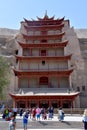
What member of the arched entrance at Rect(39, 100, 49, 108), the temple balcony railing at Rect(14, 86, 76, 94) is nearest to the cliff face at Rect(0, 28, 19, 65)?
the temple balcony railing at Rect(14, 86, 76, 94)

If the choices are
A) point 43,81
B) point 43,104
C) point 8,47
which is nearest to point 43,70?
point 43,81

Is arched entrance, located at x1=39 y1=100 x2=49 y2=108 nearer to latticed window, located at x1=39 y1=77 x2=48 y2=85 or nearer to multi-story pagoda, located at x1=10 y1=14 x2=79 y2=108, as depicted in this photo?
multi-story pagoda, located at x1=10 y1=14 x2=79 y2=108

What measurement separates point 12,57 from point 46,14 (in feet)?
38.7

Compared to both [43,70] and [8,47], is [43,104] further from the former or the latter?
[8,47]

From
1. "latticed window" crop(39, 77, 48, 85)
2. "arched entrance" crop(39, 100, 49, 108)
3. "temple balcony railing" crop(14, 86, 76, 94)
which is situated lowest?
"arched entrance" crop(39, 100, 49, 108)

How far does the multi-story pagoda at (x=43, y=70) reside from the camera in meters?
34.9

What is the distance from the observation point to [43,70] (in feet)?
127

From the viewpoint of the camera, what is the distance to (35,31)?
46219 mm

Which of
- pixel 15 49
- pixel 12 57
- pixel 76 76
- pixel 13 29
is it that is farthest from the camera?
pixel 13 29

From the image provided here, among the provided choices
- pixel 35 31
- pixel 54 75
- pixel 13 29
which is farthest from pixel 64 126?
pixel 13 29

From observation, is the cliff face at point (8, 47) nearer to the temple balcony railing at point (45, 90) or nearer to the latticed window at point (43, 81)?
the latticed window at point (43, 81)

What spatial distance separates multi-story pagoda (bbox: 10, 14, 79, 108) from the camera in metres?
34.9

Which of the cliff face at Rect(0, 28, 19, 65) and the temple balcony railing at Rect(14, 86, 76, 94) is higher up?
the cliff face at Rect(0, 28, 19, 65)

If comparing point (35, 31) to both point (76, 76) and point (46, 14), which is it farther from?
point (76, 76)
